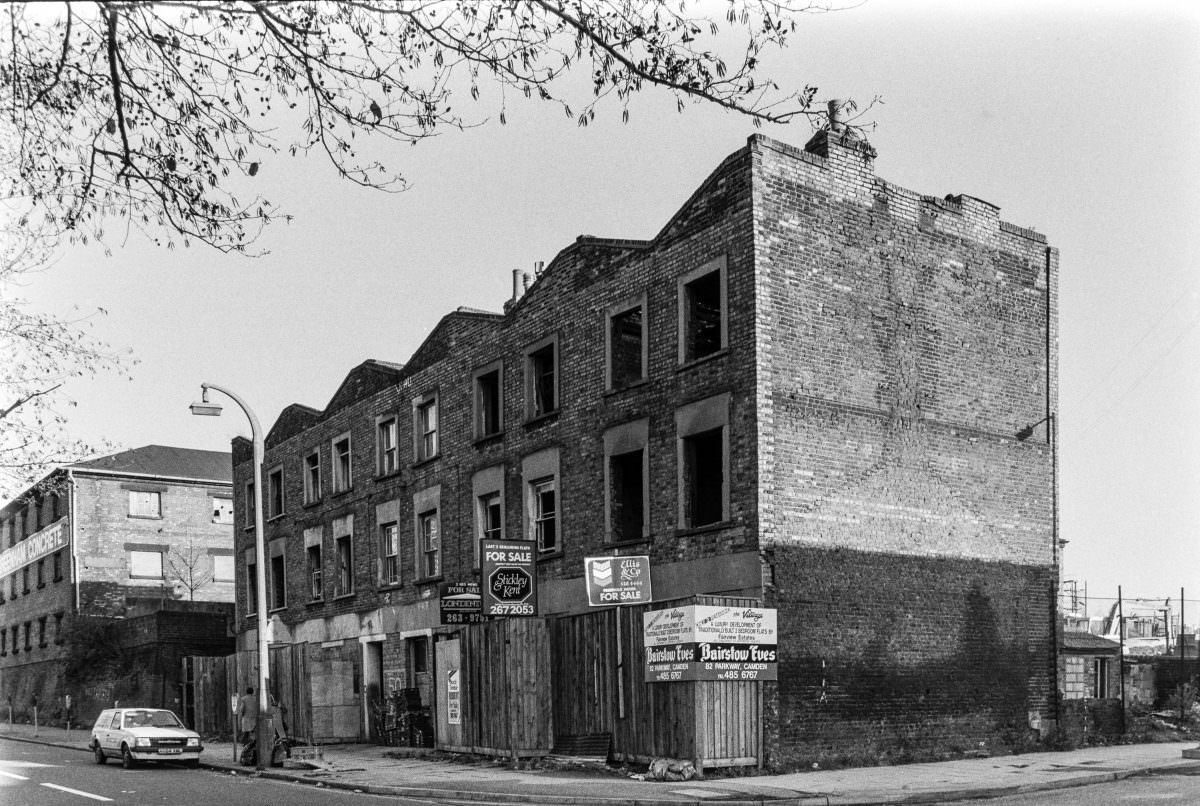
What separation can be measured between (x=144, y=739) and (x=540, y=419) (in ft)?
34.3

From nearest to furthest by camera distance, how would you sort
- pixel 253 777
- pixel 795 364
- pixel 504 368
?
pixel 795 364, pixel 253 777, pixel 504 368

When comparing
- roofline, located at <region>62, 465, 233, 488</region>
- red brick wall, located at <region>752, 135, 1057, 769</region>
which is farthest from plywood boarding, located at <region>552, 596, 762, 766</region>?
roofline, located at <region>62, 465, 233, 488</region>

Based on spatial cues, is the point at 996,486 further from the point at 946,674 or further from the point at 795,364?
the point at 795,364

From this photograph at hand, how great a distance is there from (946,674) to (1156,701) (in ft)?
Answer: 79.9

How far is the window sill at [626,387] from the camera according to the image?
929 inches

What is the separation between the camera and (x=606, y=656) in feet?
70.5

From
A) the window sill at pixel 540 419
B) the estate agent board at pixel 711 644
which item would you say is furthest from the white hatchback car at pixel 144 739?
the estate agent board at pixel 711 644

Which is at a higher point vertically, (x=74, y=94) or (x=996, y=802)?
(x=74, y=94)

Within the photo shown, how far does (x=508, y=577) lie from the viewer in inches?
905

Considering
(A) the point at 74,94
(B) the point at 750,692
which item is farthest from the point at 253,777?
(A) the point at 74,94

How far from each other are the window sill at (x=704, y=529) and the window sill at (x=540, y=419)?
4977 millimetres

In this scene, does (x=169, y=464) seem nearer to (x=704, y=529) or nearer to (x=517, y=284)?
(x=517, y=284)

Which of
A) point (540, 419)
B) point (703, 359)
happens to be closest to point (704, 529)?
point (703, 359)

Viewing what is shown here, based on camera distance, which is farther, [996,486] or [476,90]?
[996,486]
